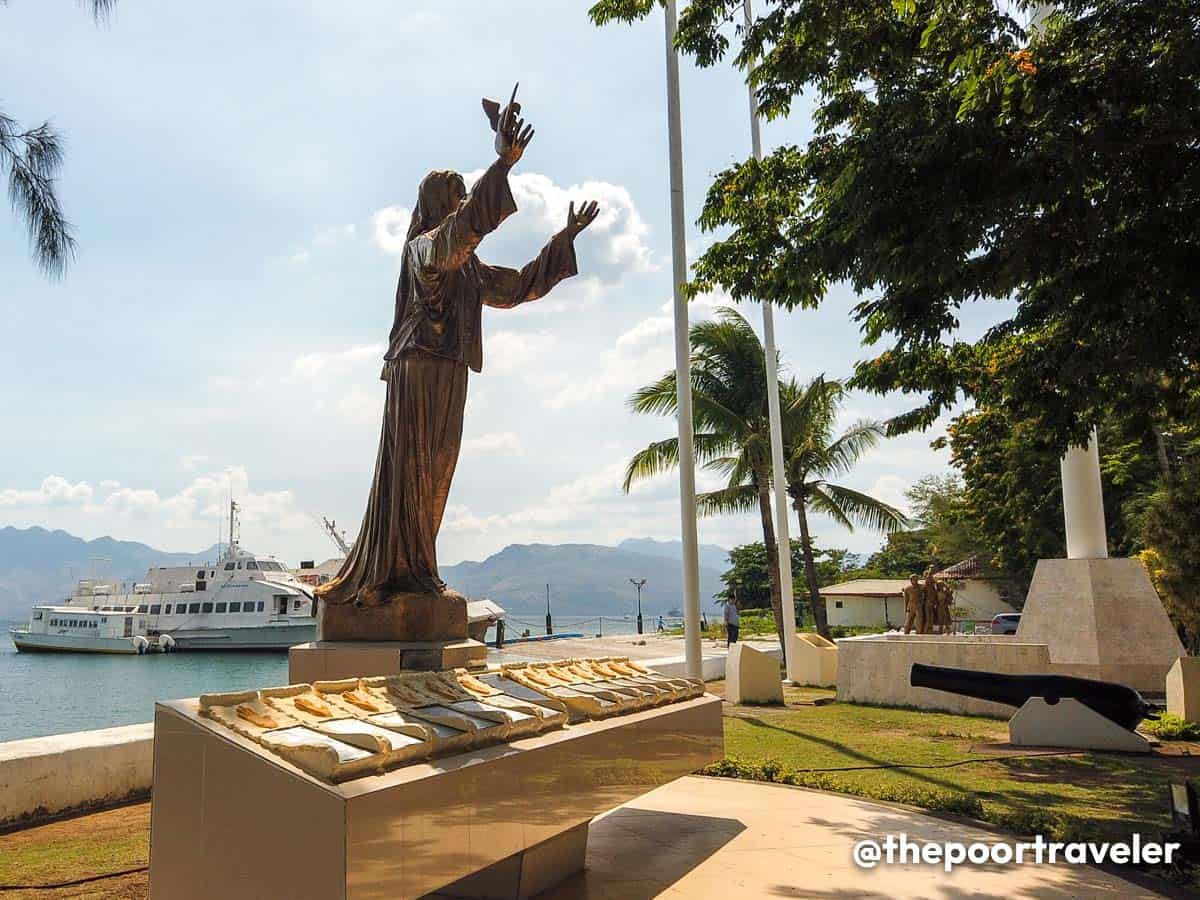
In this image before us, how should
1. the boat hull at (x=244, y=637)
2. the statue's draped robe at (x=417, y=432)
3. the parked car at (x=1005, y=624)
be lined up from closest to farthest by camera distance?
the statue's draped robe at (x=417, y=432), the parked car at (x=1005, y=624), the boat hull at (x=244, y=637)

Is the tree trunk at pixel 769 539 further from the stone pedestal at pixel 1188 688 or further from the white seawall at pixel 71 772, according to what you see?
the white seawall at pixel 71 772

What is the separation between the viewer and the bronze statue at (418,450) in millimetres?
4723

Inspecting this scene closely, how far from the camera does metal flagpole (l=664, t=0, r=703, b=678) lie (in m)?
9.87

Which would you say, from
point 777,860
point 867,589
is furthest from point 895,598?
point 777,860

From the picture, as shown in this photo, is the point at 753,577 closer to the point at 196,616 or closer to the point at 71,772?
the point at 196,616

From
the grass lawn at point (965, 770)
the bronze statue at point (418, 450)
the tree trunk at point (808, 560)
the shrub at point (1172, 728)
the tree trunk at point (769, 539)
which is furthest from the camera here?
the tree trunk at point (808, 560)

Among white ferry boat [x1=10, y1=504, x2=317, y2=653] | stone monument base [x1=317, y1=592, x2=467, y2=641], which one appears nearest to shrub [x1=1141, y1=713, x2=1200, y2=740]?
stone monument base [x1=317, y1=592, x2=467, y2=641]

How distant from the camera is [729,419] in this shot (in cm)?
1834

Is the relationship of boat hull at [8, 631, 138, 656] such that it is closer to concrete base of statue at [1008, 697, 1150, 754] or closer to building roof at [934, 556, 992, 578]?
building roof at [934, 556, 992, 578]

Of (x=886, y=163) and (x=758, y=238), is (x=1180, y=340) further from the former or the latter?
(x=758, y=238)

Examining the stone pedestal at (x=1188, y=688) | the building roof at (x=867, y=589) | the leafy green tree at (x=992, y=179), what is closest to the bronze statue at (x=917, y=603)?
the stone pedestal at (x=1188, y=688)

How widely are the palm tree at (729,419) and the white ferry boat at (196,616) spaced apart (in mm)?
A: 24117

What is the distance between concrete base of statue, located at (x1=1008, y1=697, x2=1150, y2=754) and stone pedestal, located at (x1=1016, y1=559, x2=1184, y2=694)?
356 cm

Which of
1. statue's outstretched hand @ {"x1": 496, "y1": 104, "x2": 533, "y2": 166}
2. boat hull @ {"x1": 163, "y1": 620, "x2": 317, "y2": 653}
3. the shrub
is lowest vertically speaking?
boat hull @ {"x1": 163, "y1": 620, "x2": 317, "y2": 653}
